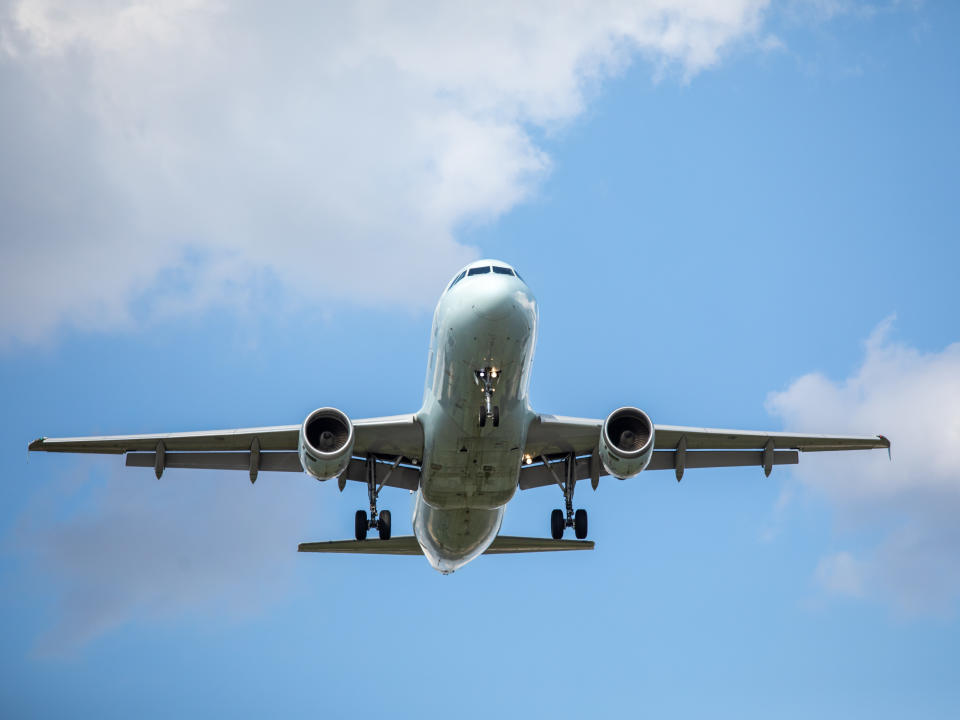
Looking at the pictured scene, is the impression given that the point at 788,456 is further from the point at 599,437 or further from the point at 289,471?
the point at 289,471

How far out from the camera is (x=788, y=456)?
29.6 metres

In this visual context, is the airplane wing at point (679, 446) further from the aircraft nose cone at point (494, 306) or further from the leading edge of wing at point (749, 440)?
the aircraft nose cone at point (494, 306)

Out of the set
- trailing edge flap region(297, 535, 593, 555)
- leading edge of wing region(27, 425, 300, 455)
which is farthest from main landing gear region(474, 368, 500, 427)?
trailing edge flap region(297, 535, 593, 555)

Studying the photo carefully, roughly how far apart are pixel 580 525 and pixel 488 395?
7209 millimetres

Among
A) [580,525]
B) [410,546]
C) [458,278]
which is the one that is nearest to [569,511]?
[580,525]

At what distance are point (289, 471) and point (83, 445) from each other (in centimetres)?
560

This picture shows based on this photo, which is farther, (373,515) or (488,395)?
(373,515)

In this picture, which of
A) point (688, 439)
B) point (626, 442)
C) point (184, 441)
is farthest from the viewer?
point (688, 439)

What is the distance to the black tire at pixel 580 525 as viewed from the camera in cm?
2791

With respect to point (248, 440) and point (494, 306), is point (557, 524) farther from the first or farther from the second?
point (494, 306)

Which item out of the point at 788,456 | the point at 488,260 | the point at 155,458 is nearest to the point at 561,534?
the point at 788,456

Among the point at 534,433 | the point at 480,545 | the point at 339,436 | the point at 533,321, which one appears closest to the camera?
the point at 533,321

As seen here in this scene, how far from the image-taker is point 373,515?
87.4 ft

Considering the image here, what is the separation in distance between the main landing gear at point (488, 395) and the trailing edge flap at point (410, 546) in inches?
245
